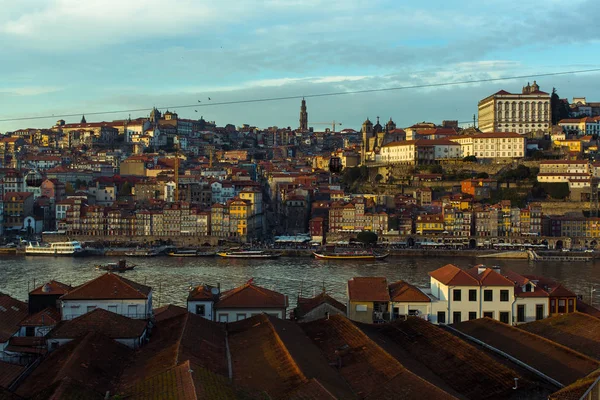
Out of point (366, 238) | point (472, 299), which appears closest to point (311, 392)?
point (472, 299)

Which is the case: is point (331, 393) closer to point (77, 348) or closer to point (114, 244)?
point (77, 348)

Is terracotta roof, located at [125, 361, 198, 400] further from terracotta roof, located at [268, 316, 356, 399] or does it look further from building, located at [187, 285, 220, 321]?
building, located at [187, 285, 220, 321]

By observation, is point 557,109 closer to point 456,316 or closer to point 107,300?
point 456,316

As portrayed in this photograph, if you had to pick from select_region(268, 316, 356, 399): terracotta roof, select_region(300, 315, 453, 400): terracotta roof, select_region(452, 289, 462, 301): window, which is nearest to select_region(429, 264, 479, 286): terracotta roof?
select_region(452, 289, 462, 301): window

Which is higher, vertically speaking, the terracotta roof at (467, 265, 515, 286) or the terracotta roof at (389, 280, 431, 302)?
the terracotta roof at (467, 265, 515, 286)

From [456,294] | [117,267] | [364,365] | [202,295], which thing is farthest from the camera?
[117,267]

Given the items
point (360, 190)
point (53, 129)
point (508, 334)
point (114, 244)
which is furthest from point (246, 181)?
point (508, 334)
